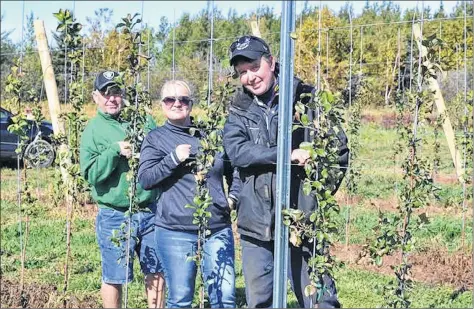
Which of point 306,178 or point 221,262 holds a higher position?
point 306,178

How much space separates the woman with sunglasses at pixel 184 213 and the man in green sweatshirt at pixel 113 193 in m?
0.36

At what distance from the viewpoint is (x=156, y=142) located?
12.2 ft

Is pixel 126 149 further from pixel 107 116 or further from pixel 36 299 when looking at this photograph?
pixel 36 299

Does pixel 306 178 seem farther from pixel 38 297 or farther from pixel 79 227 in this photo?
pixel 79 227

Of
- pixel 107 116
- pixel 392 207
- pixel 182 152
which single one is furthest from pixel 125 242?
pixel 392 207

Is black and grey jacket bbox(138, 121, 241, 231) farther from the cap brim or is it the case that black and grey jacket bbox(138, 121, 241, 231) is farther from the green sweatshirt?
the cap brim

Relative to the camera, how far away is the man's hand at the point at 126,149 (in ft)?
12.8

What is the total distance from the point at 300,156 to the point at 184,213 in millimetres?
903

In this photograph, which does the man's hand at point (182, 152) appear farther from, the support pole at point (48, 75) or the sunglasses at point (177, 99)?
the support pole at point (48, 75)

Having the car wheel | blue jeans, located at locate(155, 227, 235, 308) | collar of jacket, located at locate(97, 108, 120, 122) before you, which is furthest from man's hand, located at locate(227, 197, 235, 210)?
the car wheel

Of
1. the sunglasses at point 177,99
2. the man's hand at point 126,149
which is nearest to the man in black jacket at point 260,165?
the sunglasses at point 177,99

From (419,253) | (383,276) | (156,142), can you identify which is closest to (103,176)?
(156,142)

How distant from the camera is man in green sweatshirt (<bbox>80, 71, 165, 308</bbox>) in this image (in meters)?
4.02

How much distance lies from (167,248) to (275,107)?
1012 millimetres
